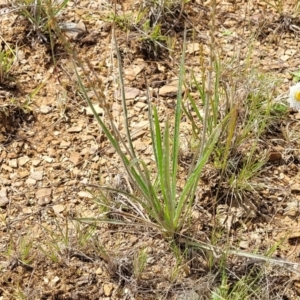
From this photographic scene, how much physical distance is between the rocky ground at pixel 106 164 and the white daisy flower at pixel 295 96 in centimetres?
9

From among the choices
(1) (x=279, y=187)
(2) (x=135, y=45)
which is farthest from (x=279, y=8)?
(1) (x=279, y=187)

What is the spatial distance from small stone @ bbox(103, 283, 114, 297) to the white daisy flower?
0.86m

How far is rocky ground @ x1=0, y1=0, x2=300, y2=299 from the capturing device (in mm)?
1559

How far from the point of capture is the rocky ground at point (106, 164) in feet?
5.11

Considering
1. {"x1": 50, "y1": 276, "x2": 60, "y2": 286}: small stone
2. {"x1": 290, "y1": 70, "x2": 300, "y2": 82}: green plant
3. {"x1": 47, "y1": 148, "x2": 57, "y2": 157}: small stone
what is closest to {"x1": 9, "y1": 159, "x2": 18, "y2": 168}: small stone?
{"x1": 47, "y1": 148, "x2": 57, "y2": 157}: small stone

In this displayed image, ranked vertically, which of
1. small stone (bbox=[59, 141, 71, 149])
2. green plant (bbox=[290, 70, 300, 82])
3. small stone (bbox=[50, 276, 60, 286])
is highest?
green plant (bbox=[290, 70, 300, 82])

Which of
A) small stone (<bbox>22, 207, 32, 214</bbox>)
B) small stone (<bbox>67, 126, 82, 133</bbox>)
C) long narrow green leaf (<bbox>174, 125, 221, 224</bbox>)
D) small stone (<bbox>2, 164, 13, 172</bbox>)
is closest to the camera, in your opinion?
long narrow green leaf (<bbox>174, 125, 221, 224</bbox>)

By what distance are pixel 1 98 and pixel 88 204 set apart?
54 centimetres

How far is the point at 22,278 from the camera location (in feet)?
5.14

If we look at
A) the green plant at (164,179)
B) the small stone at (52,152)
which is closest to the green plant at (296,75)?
the green plant at (164,179)

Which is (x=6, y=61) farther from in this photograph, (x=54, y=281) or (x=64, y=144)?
(x=54, y=281)

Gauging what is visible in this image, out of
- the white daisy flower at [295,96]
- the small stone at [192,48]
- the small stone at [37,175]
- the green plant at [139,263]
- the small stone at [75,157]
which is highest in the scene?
the small stone at [192,48]

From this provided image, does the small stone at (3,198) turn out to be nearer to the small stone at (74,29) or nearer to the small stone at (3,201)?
the small stone at (3,201)

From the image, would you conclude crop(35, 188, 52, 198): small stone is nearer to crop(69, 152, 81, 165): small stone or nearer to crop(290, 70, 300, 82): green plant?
crop(69, 152, 81, 165): small stone
